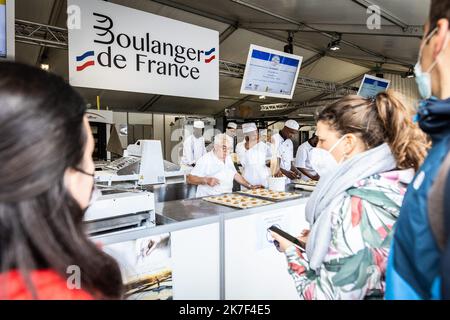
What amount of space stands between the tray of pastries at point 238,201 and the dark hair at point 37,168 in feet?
4.91

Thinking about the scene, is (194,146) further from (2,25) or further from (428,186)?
(428,186)

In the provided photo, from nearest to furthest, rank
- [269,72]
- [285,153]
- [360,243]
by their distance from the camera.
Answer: [360,243] → [269,72] → [285,153]

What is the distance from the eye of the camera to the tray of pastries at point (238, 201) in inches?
80.6

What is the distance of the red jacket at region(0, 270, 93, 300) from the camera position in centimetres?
50

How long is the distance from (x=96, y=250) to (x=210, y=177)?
98.6 inches

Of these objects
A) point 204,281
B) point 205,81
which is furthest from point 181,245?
point 205,81

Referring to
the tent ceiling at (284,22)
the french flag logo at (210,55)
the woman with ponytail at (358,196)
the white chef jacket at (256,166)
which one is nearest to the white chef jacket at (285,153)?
the white chef jacket at (256,166)

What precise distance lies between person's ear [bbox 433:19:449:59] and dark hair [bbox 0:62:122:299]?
734mm

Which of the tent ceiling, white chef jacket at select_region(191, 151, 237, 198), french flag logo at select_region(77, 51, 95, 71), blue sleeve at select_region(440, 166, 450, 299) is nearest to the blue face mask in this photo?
blue sleeve at select_region(440, 166, 450, 299)

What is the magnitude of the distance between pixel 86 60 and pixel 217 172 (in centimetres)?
162

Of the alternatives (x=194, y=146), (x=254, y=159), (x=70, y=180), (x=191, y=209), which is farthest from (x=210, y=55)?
(x=194, y=146)

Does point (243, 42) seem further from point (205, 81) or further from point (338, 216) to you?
point (338, 216)

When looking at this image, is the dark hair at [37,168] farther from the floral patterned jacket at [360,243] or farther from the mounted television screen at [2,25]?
the mounted television screen at [2,25]

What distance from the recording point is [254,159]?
481cm
